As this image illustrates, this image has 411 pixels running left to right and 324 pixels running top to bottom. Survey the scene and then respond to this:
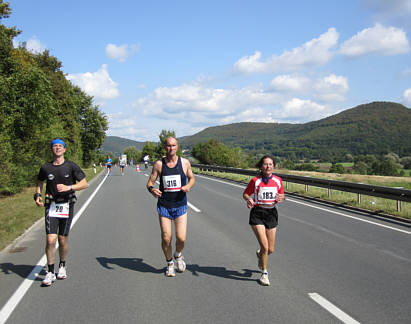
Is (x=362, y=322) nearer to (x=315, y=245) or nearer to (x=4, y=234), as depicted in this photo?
(x=315, y=245)

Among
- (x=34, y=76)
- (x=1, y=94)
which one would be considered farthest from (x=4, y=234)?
(x=34, y=76)

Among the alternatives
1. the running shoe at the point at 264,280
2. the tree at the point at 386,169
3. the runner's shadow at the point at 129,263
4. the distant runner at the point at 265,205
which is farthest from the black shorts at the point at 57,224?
the tree at the point at 386,169

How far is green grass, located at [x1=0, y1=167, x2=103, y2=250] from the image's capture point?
8.46 metres

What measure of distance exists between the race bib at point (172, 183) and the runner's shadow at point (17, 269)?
229 centimetres

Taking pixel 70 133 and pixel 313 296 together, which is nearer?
pixel 313 296

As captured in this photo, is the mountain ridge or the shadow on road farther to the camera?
the mountain ridge

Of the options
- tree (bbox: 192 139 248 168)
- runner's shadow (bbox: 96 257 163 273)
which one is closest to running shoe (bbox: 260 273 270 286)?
runner's shadow (bbox: 96 257 163 273)

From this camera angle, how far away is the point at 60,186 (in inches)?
209

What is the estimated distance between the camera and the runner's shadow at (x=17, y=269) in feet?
18.8

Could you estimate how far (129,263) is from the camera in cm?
624

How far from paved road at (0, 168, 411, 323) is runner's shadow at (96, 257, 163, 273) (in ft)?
0.05

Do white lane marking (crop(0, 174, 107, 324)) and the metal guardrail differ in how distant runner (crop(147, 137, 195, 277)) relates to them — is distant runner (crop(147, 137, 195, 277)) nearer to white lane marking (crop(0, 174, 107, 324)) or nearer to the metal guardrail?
white lane marking (crop(0, 174, 107, 324))

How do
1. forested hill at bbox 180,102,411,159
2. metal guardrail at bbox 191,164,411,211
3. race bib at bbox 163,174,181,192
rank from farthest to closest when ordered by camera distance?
forested hill at bbox 180,102,411,159 < metal guardrail at bbox 191,164,411,211 < race bib at bbox 163,174,181,192

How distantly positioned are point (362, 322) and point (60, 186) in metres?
3.86
